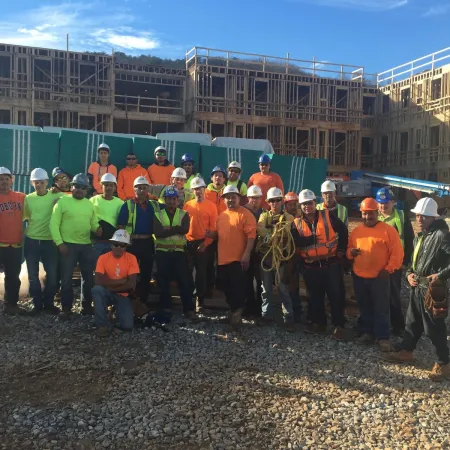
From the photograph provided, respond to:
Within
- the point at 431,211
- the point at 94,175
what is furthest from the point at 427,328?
the point at 94,175

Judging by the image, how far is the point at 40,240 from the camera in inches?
262

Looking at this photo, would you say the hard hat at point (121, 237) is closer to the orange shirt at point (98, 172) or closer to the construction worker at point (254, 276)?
the construction worker at point (254, 276)

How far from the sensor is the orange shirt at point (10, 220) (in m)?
6.57

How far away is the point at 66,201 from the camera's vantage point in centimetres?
649

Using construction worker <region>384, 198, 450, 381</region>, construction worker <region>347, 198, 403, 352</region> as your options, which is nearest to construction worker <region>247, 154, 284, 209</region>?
construction worker <region>347, 198, 403, 352</region>

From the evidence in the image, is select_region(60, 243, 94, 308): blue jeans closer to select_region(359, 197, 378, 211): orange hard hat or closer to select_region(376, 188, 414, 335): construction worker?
select_region(359, 197, 378, 211): orange hard hat

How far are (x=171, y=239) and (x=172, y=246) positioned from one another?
0.35 ft

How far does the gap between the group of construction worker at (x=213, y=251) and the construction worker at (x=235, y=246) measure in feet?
0.05

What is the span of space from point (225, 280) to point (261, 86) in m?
27.3

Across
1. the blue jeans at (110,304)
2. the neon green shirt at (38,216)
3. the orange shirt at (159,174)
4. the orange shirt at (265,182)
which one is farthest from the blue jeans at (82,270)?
the orange shirt at (265,182)

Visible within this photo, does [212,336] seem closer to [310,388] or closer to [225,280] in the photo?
[225,280]

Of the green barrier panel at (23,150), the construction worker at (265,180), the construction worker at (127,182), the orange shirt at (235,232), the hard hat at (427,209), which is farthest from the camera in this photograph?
the green barrier panel at (23,150)

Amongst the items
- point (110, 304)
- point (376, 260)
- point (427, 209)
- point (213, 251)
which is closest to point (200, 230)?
point (213, 251)

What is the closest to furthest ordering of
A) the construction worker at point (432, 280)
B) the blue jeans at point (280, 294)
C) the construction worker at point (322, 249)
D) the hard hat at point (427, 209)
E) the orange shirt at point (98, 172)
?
the construction worker at point (432, 280) < the hard hat at point (427, 209) < the construction worker at point (322, 249) < the blue jeans at point (280, 294) < the orange shirt at point (98, 172)
